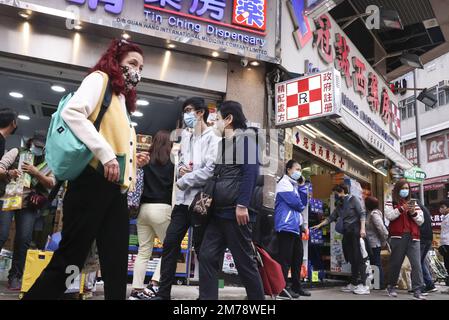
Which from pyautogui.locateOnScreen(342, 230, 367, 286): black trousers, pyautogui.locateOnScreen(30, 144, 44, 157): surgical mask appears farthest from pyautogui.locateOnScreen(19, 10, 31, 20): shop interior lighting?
pyautogui.locateOnScreen(342, 230, 367, 286): black trousers

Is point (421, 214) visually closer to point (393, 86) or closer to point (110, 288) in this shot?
point (110, 288)

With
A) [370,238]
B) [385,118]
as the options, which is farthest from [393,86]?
[370,238]

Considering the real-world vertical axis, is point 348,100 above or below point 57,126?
above

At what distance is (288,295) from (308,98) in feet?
11.3

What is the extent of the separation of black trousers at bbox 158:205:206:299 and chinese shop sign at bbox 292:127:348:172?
15.3 ft

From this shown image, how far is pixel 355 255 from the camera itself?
7.09m

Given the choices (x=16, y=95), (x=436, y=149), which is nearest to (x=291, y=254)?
(x=16, y=95)

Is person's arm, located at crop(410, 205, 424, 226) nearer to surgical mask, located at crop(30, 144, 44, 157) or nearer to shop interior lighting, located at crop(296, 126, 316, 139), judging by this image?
shop interior lighting, located at crop(296, 126, 316, 139)

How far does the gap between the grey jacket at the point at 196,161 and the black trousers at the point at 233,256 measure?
0.63 m

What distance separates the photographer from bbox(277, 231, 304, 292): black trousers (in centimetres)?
570

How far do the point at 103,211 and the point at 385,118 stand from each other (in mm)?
11597

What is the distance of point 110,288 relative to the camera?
2.33 meters

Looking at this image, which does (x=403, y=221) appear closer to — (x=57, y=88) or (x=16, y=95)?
(x=57, y=88)

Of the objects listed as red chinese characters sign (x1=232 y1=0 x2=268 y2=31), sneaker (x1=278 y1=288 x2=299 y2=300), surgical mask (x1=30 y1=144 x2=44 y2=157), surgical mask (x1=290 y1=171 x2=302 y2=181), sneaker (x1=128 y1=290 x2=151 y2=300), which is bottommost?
sneaker (x1=278 y1=288 x2=299 y2=300)
